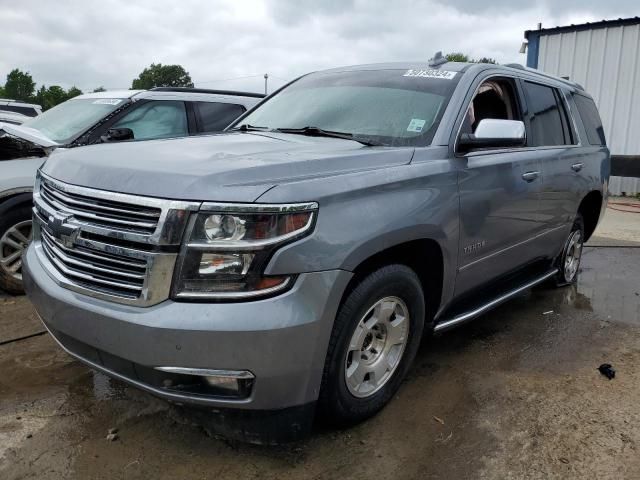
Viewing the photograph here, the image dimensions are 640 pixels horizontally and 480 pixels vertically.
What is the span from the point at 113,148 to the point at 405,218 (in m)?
Result: 1.49

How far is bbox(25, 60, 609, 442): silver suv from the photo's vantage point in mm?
2121

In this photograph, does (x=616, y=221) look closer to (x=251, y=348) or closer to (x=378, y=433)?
(x=378, y=433)

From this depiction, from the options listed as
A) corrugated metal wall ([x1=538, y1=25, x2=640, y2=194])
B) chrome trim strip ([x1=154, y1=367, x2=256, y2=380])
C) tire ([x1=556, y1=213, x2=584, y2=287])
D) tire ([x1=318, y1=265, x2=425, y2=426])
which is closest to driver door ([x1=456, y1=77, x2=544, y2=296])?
tire ([x1=318, y1=265, x2=425, y2=426])

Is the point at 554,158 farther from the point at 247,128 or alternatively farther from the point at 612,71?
the point at 612,71

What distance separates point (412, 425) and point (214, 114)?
4289mm

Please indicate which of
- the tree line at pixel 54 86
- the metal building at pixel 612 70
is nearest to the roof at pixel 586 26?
the metal building at pixel 612 70

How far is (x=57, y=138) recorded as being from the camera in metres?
5.06

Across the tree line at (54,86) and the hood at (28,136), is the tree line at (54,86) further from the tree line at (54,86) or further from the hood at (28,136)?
the hood at (28,136)

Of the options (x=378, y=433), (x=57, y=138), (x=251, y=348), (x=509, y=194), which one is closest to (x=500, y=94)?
(x=509, y=194)

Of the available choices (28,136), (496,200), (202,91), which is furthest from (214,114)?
(496,200)

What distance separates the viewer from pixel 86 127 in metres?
5.12

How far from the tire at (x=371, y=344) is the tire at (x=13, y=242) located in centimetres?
321

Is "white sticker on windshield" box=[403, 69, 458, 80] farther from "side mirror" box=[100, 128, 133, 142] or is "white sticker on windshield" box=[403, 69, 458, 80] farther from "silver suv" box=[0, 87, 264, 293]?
"side mirror" box=[100, 128, 133, 142]

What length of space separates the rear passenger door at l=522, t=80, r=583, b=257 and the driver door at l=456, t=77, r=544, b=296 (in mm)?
147
